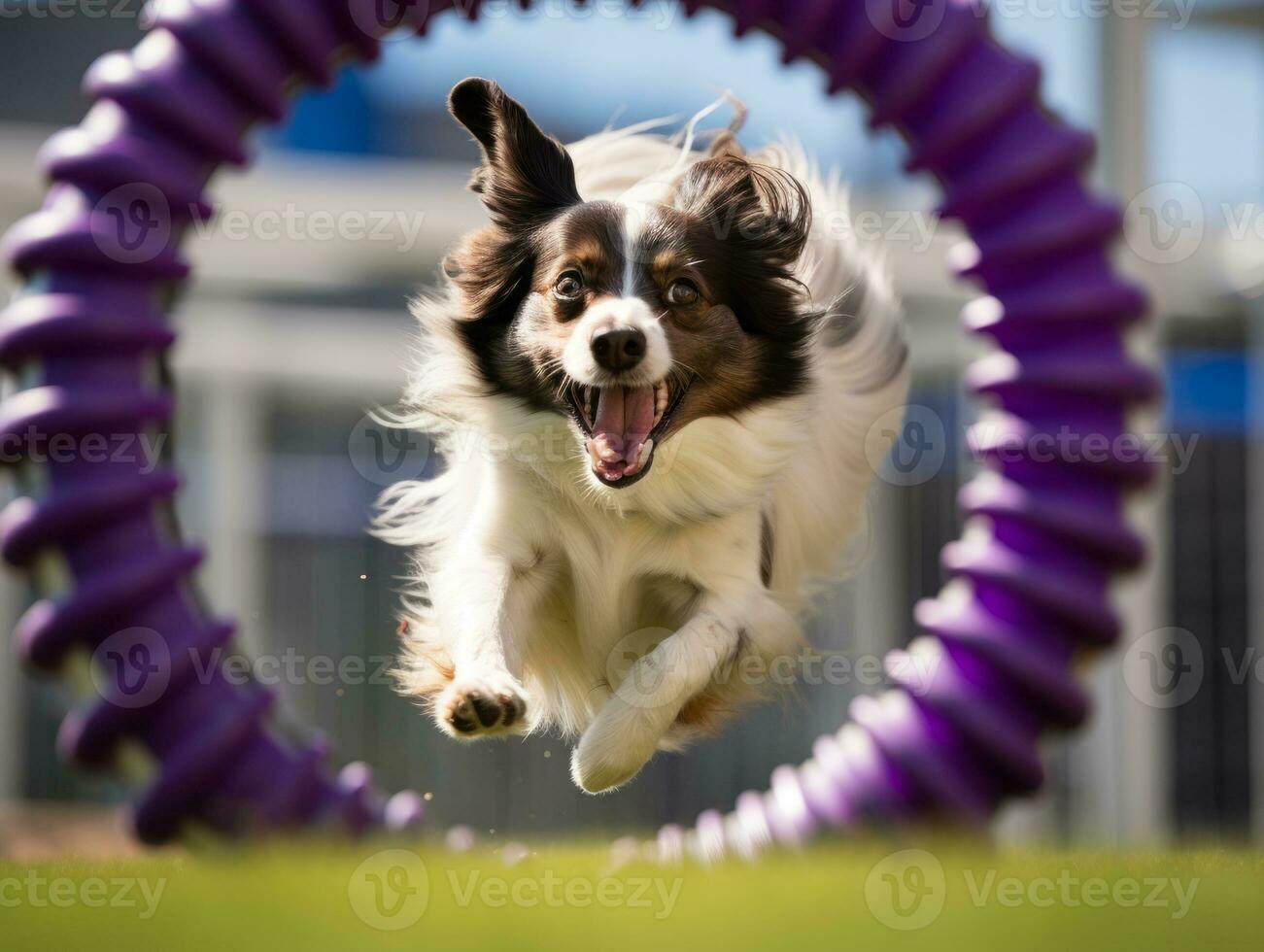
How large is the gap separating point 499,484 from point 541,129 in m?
0.63

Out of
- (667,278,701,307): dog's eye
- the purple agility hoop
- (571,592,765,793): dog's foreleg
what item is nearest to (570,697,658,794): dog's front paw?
(571,592,765,793): dog's foreleg

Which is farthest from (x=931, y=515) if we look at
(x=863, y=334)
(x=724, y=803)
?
(x=863, y=334)

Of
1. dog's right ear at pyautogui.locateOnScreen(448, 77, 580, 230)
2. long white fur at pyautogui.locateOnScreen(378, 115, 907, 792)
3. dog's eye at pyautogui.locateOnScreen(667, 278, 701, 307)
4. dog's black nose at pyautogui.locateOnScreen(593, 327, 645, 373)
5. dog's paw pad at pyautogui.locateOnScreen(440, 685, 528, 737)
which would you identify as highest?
dog's right ear at pyautogui.locateOnScreen(448, 77, 580, 230)

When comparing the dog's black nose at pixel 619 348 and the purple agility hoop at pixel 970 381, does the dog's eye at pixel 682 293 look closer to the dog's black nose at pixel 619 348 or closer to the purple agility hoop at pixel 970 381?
the dog's black nose at pixel 619 348

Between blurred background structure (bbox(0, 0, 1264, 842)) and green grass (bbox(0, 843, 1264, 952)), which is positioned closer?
green grass (bbox(0, 843, 1264, 952))

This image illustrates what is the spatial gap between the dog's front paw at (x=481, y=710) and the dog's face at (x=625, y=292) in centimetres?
36

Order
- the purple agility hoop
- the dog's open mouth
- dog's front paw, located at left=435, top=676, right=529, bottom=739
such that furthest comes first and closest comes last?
the purple agility hoop < the dog's open mouth < dog's front paw, located at left=435, top=676, right=529, bottom=739

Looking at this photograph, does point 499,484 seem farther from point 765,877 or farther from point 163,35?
point 163,35

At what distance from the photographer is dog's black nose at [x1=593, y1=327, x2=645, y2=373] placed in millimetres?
2111

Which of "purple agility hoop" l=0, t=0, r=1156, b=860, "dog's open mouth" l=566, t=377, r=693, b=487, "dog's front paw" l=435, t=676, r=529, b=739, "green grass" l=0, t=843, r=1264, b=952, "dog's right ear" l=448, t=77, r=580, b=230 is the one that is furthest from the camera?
"purple agility hoop" l=0, t=0, r=1156, b=860

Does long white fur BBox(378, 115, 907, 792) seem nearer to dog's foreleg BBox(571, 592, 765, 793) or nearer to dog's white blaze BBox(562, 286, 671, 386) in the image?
dog's foreleg BBox(571, 592, 765, 793)

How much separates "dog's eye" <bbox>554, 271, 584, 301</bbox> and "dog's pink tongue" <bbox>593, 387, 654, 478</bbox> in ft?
0.64

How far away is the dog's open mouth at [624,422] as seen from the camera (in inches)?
84.0

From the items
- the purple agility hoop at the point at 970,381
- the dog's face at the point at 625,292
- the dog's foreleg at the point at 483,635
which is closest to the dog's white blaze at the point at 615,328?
the dog's face at the point at 625,292
